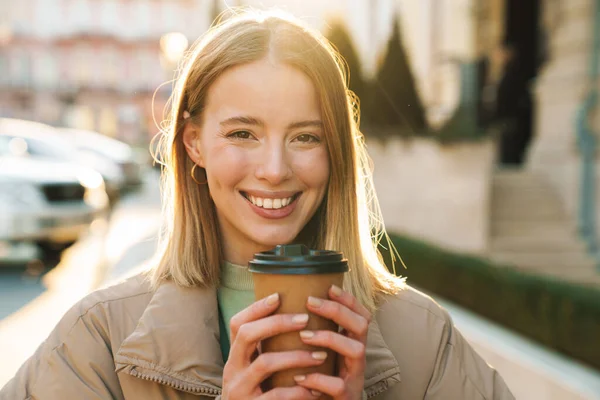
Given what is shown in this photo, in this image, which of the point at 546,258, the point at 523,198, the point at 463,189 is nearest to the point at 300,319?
the point at 463,189

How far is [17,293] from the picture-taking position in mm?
7566

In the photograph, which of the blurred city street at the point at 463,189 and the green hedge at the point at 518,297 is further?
the blurred city street at the point at 463,189

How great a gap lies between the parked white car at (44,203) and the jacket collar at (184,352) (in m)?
7.39

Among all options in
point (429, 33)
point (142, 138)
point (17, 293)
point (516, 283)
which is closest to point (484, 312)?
point (516, 283)

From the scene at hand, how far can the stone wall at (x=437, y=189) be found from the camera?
7.83 meters

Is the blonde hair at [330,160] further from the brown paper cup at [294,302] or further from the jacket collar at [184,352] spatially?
the brown paper cup at [294,302]

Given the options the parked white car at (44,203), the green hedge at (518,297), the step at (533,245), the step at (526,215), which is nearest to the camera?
the green hedge at (518,297)

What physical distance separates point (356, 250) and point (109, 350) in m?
0.69

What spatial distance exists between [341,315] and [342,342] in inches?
1.8

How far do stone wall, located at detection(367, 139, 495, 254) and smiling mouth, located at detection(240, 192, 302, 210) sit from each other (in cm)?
633

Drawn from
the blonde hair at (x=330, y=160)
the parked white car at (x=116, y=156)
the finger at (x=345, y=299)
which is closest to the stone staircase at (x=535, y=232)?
the blonde hair at (x=330, y=160)

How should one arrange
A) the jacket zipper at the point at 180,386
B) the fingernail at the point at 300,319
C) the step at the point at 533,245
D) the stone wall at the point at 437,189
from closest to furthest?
the fingernail at the point at 300,319 < the jacket zipper at the point at 180,386 < the stone wall at the point at 437,189 < the step at the point at 533,245

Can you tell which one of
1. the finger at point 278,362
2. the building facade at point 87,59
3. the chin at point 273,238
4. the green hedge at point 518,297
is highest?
the building facade at point 87,59

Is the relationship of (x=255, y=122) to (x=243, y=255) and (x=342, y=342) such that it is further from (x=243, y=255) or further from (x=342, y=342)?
(x=342, y=342)
